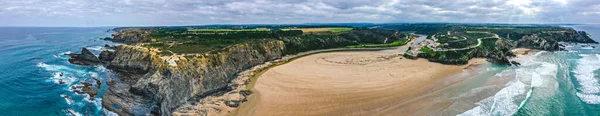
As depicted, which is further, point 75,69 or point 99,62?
point 99,62

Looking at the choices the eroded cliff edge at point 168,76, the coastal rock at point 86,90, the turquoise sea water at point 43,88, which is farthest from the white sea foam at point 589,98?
the coastal rock at point 86,90

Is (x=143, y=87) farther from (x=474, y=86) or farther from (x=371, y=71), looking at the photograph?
(x=474, y=86)

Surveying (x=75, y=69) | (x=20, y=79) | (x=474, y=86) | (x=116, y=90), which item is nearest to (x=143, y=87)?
(x=116, y=90)

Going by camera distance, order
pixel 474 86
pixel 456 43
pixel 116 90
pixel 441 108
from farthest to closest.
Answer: pixel 456 43 < pixel 474 86 < pixel 116 90 < pixel 441 108

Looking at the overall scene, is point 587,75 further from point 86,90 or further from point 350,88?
point 86,90

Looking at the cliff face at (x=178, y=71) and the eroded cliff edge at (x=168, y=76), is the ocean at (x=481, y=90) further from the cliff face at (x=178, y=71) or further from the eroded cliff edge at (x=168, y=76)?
the cliff face at (x=178, y=71)

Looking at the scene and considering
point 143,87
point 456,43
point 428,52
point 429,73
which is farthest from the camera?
point 456,43

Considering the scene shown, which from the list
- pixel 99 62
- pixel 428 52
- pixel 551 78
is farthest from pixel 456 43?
pixel 99 62
